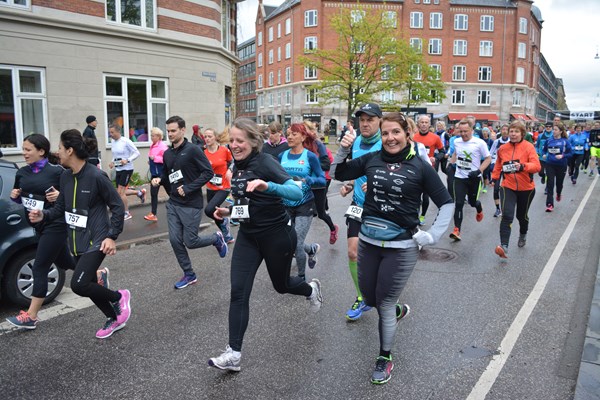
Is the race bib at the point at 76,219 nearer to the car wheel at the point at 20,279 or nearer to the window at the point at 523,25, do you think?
the car wheel at the point at 20,279

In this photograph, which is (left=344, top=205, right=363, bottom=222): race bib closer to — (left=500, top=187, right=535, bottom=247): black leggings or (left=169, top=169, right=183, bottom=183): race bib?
(left=169, top=169, right=183, bottom=183): race bib

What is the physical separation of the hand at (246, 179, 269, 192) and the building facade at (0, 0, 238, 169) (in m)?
12.1

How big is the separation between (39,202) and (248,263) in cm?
231

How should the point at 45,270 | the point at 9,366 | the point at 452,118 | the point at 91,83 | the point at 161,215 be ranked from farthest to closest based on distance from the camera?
the point at 452,118, the point at 91,83, the point at 161,215, the point at 45,270, the point at 9,366

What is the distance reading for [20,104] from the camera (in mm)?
13531

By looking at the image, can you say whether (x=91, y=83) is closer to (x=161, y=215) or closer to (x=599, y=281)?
(x=161, y=215)

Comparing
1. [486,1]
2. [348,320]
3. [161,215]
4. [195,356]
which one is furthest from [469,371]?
[486,1]

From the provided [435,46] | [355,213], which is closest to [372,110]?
[355,213]

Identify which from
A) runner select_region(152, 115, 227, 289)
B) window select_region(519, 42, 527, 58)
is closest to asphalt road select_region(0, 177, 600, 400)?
runner select_region(152, 115, 227, 289)

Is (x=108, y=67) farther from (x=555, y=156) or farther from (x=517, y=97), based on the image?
(x=517, y=97)

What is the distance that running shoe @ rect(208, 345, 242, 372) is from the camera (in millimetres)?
3803

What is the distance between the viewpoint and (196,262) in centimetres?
721

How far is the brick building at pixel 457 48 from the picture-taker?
62750 mm

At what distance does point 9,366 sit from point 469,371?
3694 mm
